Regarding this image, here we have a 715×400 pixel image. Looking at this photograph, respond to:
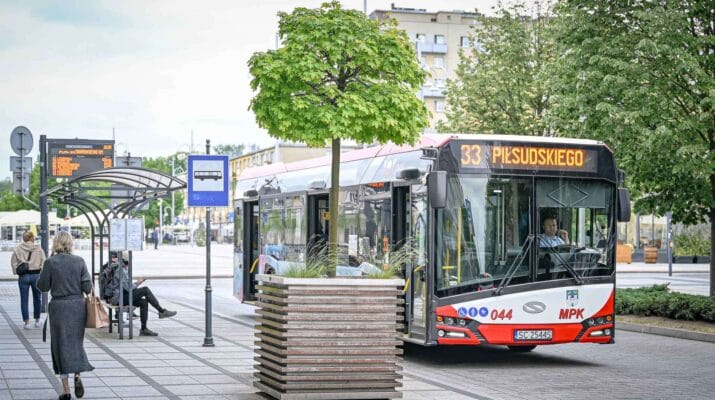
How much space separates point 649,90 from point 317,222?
646 cm

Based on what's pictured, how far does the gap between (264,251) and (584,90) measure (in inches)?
273

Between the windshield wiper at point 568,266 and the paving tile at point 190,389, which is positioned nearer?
the paving tile at point 190,389

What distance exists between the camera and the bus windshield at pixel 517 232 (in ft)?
47.4

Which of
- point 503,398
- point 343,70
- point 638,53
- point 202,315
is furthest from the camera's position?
point 202,315

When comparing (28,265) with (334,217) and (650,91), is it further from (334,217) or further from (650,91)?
(650,91)

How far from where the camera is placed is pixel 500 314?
14.5m

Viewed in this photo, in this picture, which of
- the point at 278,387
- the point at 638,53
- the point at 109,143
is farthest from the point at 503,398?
the point at 109,143

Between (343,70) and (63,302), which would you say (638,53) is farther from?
(63,302)

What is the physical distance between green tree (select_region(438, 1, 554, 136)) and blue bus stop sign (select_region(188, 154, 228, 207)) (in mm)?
17439

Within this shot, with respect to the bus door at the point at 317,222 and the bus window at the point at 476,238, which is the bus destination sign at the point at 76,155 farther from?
the bus window at the point at 476,238

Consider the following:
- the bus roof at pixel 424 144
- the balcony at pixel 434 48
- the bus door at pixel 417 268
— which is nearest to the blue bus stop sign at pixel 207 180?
the bus roof at pixel 424 144

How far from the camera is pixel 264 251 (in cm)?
2183

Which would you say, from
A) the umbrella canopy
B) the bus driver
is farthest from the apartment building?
the bus driver

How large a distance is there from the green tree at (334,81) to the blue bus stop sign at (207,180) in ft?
12.1
